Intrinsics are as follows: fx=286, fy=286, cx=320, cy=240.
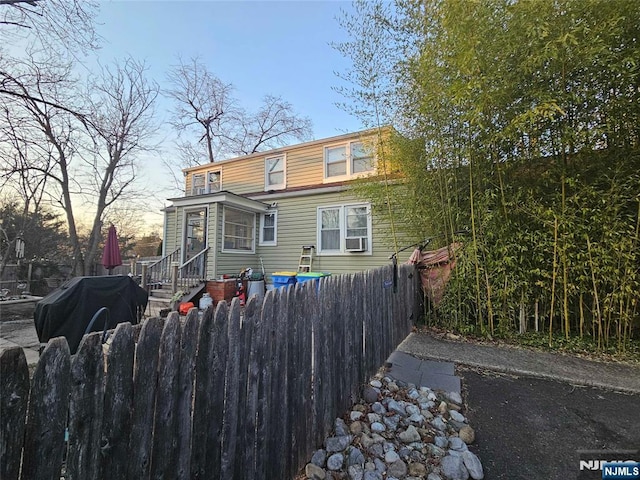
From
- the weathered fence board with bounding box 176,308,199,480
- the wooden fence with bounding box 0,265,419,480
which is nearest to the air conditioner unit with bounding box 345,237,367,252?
the wooden fence with bounding box 0,265,419,480

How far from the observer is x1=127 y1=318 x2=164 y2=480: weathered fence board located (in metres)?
0.99

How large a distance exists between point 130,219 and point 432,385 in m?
17.7

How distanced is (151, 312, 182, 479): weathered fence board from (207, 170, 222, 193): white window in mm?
10813

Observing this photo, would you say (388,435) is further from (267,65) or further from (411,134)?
(267,65)

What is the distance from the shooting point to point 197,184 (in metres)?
11.6

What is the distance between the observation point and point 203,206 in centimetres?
823

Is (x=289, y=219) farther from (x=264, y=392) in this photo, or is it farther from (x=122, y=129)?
(x=122, y=129)

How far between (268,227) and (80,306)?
20.4 ft

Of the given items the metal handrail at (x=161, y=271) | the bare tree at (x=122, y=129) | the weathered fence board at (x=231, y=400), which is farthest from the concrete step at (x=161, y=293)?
the bare tree at (x=122, y=129)

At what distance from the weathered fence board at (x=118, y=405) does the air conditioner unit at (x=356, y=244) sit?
6806 millimetres

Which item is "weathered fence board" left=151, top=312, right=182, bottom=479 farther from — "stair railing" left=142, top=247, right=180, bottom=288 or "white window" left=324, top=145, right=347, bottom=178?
"white window" left=324, top=145, right=347, bottom=178

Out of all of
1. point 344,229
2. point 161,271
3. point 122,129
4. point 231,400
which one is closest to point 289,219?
point 344,229

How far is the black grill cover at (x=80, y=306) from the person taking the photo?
299 centimetres

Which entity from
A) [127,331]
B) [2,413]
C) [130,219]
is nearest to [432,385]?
[127,331]
